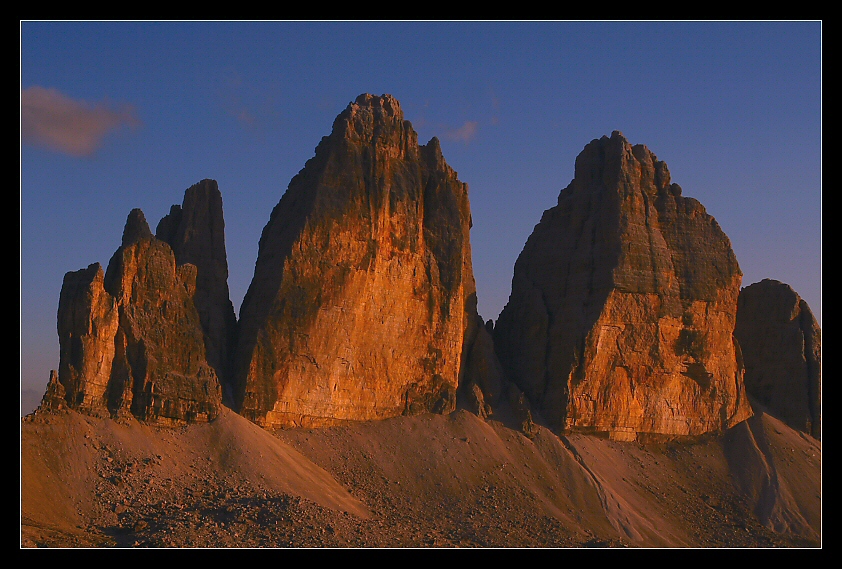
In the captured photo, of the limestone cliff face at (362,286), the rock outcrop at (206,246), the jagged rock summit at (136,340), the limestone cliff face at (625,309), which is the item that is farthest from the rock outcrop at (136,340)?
the limestone cliff face at (625,309)

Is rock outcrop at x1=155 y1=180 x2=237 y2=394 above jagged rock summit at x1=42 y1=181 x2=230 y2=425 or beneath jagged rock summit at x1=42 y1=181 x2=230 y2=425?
above

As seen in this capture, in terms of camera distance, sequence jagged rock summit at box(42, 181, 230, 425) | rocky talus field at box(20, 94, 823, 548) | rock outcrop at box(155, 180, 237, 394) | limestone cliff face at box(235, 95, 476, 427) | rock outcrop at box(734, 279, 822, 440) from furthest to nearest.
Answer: rock outcrop at box(734, 279, 822, 440)
rock outcrop at box(155, 180, 237, 394)
limestone cliff face at box(235, 95, 476, 427)
jagged rock summit at box(42, 181, 230, 425)
rocky talus field at box(20, 94, 823, 548)

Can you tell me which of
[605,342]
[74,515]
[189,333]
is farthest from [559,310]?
[74,515]

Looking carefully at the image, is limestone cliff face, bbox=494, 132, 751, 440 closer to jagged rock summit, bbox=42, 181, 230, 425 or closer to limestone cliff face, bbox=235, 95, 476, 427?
limestone cliff face, bbox=235, 95, 476, 427

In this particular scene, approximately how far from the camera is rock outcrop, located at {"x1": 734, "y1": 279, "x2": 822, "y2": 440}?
100 metres

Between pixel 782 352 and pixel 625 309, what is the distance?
43.8 ft

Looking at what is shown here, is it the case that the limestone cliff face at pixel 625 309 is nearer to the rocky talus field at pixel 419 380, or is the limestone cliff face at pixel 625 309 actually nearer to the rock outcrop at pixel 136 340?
the rocky talus field at pixel 419 380

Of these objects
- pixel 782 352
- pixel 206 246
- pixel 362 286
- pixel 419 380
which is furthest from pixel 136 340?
pixel 782 352

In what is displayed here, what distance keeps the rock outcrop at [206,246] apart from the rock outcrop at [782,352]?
3604cm

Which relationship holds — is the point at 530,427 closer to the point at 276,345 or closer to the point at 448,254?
the point at 448,254

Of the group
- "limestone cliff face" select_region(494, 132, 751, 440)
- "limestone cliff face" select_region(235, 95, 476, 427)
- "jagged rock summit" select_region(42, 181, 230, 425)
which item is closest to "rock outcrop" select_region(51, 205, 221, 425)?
"jagged rock summit" select_region(42, 181, 230, 425)

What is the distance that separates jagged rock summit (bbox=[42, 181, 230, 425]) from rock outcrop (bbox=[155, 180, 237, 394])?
1090mm

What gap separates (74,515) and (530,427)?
30.8m

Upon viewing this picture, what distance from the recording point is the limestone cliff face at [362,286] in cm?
8400
